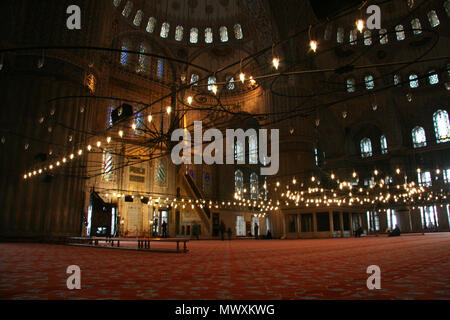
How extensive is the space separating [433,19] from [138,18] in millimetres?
21991

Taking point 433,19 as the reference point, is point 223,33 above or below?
above

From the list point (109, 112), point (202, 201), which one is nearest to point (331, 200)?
point (202, 201)

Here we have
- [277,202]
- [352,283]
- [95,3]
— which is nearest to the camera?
[352,283]

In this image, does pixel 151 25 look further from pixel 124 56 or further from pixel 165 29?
pixel 124 56

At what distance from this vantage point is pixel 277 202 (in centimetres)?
2058

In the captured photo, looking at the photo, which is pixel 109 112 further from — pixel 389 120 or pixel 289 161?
pixel 389 120

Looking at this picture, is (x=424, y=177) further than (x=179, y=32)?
No

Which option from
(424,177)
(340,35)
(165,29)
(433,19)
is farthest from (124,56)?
(424,177)

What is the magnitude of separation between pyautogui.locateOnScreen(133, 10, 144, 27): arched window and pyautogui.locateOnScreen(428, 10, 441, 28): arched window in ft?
70.6

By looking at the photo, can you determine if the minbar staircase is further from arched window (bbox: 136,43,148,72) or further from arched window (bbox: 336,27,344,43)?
arched window (bbox: 336,27,344,43)

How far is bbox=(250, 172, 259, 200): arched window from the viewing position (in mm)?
29562

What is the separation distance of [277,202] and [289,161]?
9.21 feet

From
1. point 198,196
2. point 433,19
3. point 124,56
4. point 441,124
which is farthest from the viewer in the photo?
point 441,124

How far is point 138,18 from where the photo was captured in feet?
78.6
